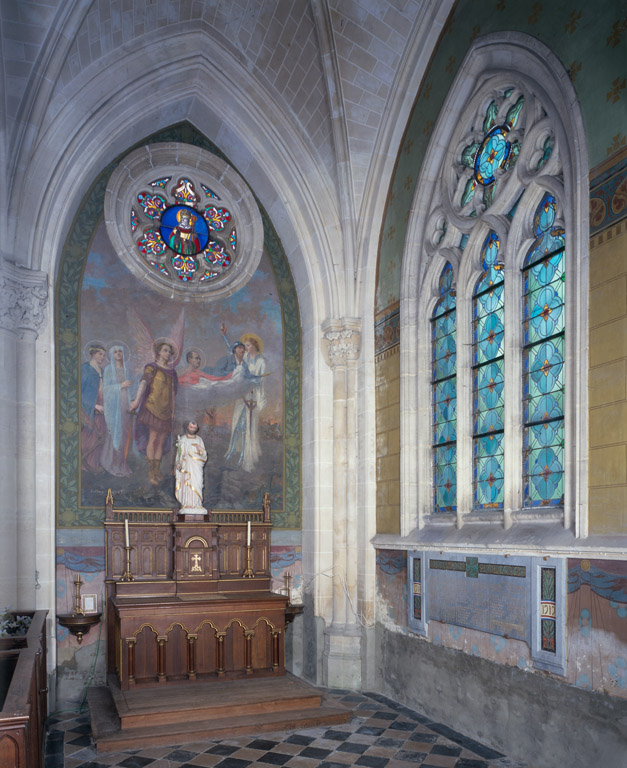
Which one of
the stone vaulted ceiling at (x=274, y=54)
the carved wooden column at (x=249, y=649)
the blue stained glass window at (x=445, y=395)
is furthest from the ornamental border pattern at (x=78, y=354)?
the blue stained glass window at (x=445, y=395)

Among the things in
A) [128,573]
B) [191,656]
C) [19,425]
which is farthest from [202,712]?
[19,425]

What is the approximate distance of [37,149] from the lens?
10359mm

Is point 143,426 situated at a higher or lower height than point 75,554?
higher

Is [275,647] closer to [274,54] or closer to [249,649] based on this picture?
[249,649]

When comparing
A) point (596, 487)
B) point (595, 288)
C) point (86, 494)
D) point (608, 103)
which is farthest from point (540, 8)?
point (86, 494)

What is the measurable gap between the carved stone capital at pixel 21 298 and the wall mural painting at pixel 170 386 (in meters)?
1.07

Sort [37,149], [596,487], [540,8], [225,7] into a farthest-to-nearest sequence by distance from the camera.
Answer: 1. [225,7]
2. [37,149]
3. [540,8]
4. [596,487]

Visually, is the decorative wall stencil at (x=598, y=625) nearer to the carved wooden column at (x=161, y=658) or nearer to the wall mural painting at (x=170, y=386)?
the carved wooden column at (x=161, y=658)

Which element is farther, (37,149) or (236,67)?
(236,67)

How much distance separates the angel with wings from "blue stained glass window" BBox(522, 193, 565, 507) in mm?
5539

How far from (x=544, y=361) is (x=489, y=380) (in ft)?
3.50

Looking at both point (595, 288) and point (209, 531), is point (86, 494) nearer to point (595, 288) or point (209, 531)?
point (209, 531)

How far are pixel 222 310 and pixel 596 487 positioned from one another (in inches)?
277

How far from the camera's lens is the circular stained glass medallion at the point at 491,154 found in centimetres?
898
